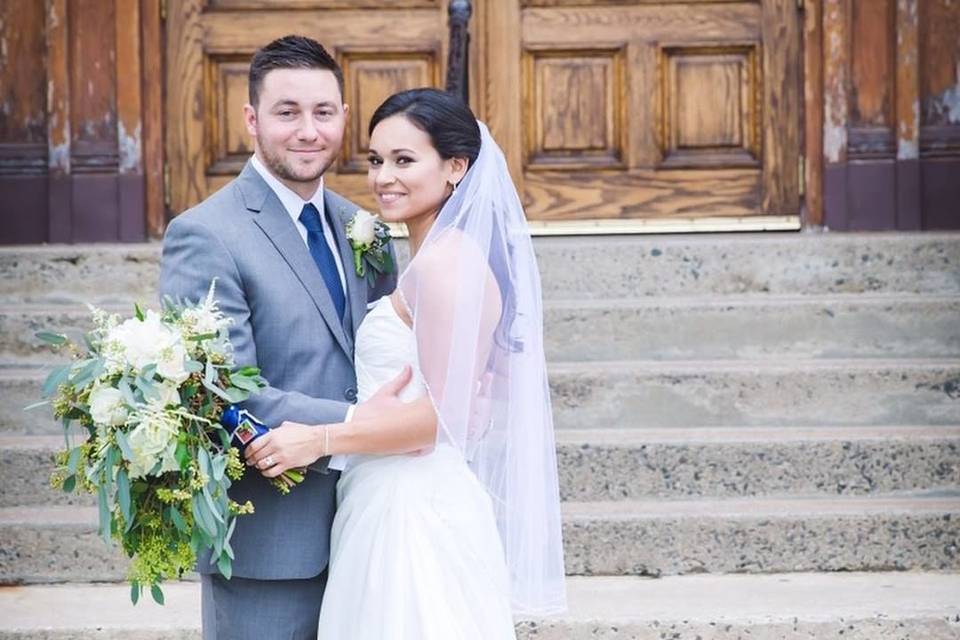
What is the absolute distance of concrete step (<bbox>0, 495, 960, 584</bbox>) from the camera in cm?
457

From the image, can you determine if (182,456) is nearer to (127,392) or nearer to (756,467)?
(127,392)

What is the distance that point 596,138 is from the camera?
6578 millimetres

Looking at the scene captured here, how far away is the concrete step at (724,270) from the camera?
5.74 metres

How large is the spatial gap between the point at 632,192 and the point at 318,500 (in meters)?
3.62

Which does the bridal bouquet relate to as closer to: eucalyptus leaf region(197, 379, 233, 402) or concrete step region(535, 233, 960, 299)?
eucalyptus leaf region(197, 379, 233, 402)

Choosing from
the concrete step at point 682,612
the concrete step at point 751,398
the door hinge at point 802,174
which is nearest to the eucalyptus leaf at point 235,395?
the concrete step at point 682,612

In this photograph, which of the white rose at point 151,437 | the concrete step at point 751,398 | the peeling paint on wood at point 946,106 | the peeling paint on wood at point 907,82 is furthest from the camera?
the peeling paint on wood at point 946,106

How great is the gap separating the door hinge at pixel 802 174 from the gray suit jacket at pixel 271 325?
3.63 metres

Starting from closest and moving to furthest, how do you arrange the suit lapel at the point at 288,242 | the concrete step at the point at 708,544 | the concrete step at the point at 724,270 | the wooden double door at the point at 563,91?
1. the suit lapel at the point at 288,242
2. the concrete step at the point at 708,544
3. the concrete step at the point at 724,270
4. the wooden double door at the point at 563,91

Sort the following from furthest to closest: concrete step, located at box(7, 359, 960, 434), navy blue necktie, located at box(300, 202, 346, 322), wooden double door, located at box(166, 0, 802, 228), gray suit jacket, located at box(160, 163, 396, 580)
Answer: wooden double door, located at box(166, 0, 802, 228) → concrete step, located at box(7, 359, 960, 434) → navy blue necktie, located at box(300, 202, 346, 322) → gray suit jacket, located at box(160, 163, 396, 580)

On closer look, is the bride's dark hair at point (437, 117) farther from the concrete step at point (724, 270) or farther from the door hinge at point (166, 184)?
the door hinge at point (166, 184)

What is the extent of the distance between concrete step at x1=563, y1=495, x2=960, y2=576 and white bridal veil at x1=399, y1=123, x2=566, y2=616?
1159mm

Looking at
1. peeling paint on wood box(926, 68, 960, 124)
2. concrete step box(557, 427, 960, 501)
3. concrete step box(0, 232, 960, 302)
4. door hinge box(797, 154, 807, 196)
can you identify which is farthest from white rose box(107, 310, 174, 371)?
peeling paint on wood box(926, 68, 960, 124)

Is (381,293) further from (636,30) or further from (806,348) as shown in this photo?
(636,30)
